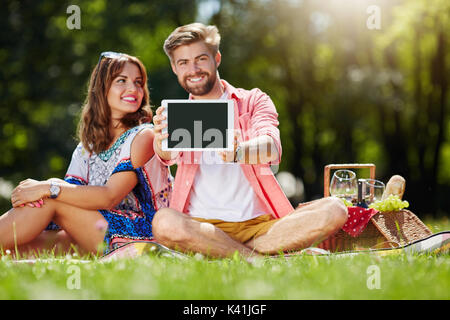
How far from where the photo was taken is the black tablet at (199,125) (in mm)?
3398

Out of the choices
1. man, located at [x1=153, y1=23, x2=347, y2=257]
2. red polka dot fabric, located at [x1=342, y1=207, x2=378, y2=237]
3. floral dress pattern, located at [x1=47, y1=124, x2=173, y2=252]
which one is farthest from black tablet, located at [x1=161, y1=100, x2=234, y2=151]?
red polka dot fabric, located at [x1=342, y1=207, x2=378, y2=237]

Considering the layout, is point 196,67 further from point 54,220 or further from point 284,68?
point 284,68

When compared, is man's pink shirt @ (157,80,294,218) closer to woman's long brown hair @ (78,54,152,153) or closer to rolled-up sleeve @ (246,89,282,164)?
rolled-up sleeve @ (246,89,282,164)

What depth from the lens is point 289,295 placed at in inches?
89.2

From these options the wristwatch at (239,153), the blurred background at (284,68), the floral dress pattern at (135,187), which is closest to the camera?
the wristwatch at (239,153)

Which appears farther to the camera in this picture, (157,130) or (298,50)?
(298,50)

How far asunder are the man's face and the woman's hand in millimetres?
1257

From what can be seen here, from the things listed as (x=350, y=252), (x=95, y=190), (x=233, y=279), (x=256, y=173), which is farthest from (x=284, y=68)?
(x=233, y=279)

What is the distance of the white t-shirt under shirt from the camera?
3750mm

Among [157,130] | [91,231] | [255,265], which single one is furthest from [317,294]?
[91,231]

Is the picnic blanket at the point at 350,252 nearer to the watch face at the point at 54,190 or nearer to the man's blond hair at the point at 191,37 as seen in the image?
the watch face at the point at 54,190

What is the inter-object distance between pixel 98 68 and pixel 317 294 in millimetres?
2866

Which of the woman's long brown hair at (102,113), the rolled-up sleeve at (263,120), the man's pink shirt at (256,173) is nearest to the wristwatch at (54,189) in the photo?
the woman's long brown hair at (102,113)
